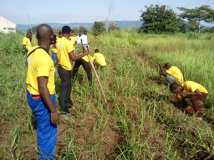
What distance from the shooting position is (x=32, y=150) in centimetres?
420

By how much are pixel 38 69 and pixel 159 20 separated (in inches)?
1123

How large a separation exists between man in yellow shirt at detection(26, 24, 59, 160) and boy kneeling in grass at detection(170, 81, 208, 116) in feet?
11.1

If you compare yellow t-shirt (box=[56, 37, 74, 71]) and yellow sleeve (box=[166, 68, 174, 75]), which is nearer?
yellow t-shirt (box=[56, 37, 74, 71])

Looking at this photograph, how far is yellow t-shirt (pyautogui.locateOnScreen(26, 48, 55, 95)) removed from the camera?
10.7 feet

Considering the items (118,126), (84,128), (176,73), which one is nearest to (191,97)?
(176,73)

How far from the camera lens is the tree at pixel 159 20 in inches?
1214

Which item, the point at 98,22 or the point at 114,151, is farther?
the point at 98,22

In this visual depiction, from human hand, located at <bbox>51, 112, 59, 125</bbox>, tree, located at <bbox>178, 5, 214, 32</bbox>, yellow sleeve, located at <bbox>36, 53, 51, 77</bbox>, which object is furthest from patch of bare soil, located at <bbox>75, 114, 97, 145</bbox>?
tree, located at <bbox>178, 5, 214, 32</bbox>

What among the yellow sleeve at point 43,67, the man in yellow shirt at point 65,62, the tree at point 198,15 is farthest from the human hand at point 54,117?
the tree at point 198,15

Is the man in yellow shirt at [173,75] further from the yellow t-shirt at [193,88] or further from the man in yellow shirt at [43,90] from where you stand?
the man in yellow shirt at [43,90]

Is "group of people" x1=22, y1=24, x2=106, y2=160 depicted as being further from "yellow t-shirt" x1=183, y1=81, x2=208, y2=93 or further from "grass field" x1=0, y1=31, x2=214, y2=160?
"yellow t-shirt" x1=183, y1=81, x2=208, y2=93

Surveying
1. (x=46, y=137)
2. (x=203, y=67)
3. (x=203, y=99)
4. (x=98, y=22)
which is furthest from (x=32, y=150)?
(x=98, y=22)

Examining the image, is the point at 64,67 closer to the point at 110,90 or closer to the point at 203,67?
the point at 110,90

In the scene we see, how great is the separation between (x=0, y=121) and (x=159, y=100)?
300 cm
